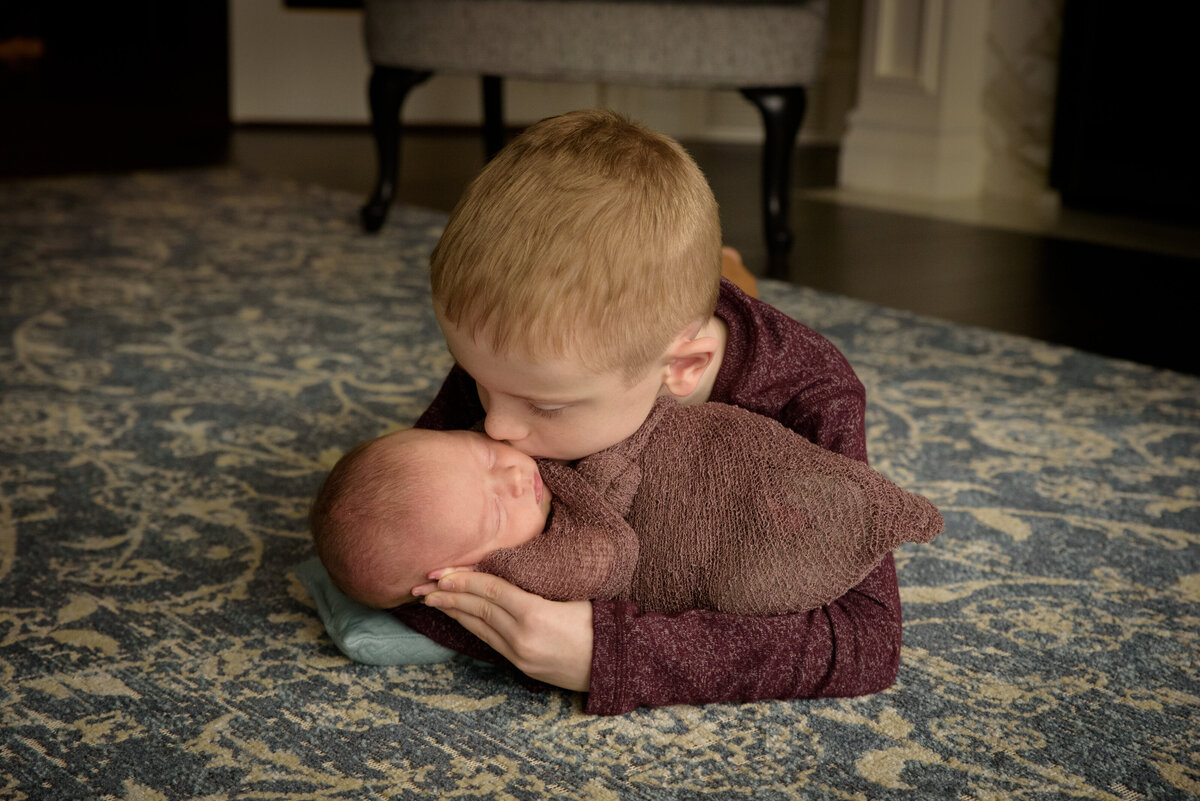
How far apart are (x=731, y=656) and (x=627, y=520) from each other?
104 millimetres

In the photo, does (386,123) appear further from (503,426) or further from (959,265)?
(503,426)

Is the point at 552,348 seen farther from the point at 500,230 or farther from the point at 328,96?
the point at 328,96

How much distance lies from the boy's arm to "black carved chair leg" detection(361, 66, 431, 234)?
1.60 meters

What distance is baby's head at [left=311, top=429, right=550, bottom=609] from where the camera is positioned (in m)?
0.63

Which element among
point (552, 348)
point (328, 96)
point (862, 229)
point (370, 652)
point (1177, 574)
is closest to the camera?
point (552, 348)

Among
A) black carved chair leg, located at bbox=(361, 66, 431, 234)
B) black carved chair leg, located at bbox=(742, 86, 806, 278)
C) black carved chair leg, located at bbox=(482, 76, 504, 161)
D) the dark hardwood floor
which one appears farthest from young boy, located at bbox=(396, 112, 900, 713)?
black carved chair leg, located at bbox=(482, 76, 504, 161)

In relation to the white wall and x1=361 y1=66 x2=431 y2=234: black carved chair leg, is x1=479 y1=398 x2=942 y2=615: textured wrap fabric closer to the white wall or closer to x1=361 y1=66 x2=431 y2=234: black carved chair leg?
x1=361 y1=66 x2=431 y2=234: black carved chair leg

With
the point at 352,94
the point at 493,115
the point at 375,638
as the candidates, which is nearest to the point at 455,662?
the point at 375,638

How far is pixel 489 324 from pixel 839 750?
307 millimetres

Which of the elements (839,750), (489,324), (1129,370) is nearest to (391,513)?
(489,324)

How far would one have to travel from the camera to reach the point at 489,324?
60 centimetres

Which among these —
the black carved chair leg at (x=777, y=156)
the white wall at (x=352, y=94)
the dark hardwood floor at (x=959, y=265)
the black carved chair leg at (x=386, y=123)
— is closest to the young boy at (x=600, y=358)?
the dark hardwood floor at (x=959, y=265)

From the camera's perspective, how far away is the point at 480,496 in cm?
65

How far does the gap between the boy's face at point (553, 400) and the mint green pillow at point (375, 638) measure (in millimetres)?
145
